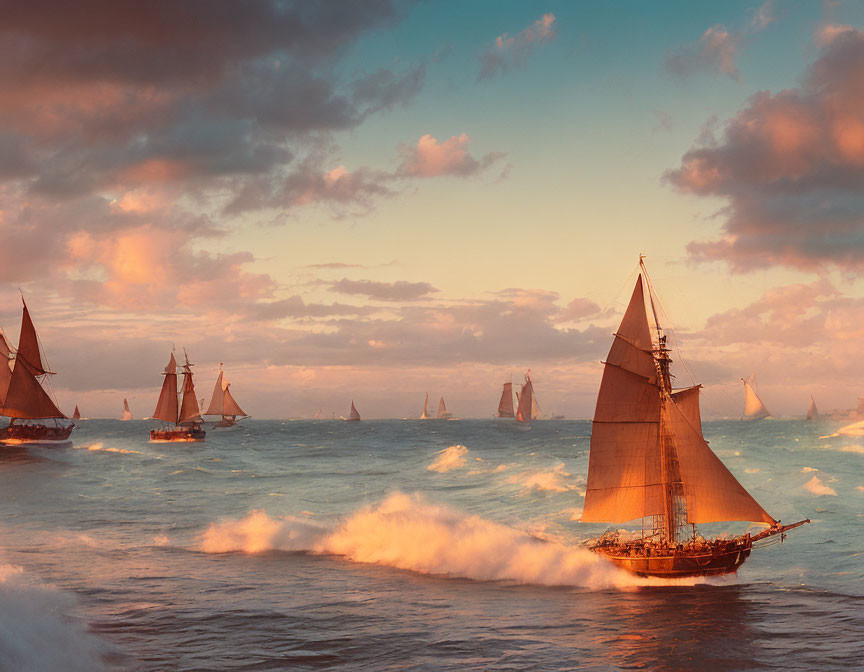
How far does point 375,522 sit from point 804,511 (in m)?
33.9

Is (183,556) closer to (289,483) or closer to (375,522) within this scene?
(375,522)

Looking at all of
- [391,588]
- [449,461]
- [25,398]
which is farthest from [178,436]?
[391,588]

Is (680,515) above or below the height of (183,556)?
above

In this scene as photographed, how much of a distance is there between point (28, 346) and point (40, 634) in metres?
99.2

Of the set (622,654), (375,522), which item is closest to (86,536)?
(375,522)

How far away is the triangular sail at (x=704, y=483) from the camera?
121 ft

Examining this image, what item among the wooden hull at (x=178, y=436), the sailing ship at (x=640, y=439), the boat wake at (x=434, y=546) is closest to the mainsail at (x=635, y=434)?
the sailing ship at (x=640, y=439)

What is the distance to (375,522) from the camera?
151 feet

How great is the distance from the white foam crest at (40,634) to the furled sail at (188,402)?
139m

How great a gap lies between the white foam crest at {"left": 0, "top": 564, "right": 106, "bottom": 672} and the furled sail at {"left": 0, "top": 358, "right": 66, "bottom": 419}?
9265 cm

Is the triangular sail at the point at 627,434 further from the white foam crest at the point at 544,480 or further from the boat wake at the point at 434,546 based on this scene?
the white foam crest at the point at 544,480

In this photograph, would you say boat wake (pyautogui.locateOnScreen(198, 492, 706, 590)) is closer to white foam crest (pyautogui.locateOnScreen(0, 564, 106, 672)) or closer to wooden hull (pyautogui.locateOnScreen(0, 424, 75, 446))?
white foam crest (pyautogui.locateOnScreen(0, 564, 106, 672))

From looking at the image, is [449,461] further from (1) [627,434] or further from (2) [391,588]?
(2) [391,588]

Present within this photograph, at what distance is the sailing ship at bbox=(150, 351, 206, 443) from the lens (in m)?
156
